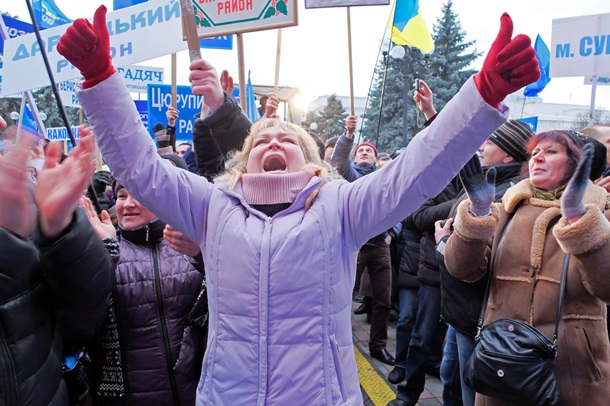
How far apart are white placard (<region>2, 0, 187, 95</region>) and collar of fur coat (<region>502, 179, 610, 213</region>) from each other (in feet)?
9.86

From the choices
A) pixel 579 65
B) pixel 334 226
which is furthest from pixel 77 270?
pixel 579 65

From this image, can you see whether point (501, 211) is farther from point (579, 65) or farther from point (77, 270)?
point (579, 65)

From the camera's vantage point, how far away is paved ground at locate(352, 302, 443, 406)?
11.4 feet

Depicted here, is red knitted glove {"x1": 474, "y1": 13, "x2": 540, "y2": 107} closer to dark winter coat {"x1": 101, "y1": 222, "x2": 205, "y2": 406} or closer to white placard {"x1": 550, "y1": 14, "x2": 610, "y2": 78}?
dark winter coat {"x1": 101, "y1": 222, "x2": 205, "y2": 406}

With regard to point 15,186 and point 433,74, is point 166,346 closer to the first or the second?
point 15,186

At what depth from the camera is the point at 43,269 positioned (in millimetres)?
1380

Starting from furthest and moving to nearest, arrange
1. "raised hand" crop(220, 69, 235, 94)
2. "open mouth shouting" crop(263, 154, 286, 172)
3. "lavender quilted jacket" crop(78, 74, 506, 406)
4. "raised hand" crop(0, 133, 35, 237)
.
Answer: "raised hand" crop(220, 69, 235, 94)
"open mouth shouting" crop(263, 154, 286, 172)
"lavender quilted jacket" crop(78, 74, 506, 406)
"raised hand" crop(0, 133, 35, 237)

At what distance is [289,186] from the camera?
1.53m

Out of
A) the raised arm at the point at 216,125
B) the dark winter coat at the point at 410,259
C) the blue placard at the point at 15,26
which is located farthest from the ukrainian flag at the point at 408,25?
the raised arm at the point at 216,125

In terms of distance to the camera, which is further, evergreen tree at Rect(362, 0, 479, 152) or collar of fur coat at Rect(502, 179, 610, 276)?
evergreen tree at Rect(362, 0, 479, 152)

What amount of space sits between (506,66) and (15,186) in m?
1.28

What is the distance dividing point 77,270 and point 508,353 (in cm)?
166

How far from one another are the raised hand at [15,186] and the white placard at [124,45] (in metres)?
2.97

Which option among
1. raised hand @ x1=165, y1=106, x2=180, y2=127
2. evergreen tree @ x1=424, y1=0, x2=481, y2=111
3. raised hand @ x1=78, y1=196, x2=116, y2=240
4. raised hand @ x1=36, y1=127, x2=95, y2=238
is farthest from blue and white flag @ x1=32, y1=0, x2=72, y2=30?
evergreen tree @ x1=424, y1=0, x2=481, y2=111
